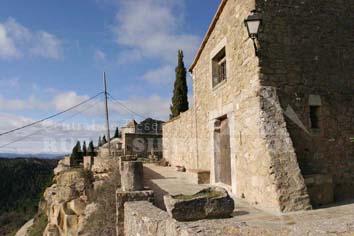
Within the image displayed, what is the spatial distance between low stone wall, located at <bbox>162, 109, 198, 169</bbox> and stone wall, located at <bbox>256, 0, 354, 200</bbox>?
4795 mm

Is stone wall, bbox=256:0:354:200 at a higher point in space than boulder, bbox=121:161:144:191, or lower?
higher

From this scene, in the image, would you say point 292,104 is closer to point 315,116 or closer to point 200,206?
point 315,116

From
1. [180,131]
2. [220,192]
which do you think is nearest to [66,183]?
[180,131]

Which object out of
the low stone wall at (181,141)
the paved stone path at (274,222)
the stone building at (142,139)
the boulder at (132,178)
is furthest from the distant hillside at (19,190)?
the paved stone path at (274,222)

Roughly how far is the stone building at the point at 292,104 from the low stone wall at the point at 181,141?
3.61 metres

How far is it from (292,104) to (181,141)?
672cm

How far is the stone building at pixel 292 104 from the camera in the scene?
19.9ft

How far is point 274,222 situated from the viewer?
4.77m

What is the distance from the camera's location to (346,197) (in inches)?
266

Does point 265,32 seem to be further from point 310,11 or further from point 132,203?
point 132,203

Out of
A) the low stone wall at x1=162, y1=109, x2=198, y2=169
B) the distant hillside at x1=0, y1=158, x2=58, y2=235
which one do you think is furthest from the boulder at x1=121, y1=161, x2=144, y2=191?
the distant hillside at x1=0, y1=158, x2=58, y2=235

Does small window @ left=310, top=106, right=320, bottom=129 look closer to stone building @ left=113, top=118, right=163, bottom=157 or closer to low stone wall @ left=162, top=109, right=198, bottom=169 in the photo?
low stone wall @ left=162, top=109, right=198, bottom=169

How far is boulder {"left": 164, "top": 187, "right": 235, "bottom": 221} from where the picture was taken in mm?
4578

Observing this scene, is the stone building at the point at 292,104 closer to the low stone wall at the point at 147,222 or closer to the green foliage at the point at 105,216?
the low stone wall at the point at 147,222
